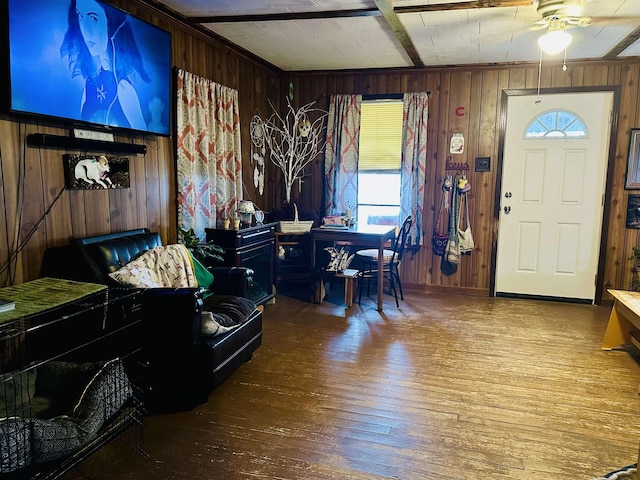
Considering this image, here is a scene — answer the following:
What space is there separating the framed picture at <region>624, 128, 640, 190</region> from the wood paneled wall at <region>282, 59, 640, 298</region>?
5 cm

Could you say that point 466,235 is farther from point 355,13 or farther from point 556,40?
point 355,13

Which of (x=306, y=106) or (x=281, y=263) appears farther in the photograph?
(x=306, y=106)

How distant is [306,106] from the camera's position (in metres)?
5.70

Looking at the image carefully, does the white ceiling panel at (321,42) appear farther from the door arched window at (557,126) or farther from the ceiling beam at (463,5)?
the door arched window at (557,126)

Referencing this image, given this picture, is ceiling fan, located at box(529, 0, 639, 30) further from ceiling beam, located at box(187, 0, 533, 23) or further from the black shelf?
the black shelf

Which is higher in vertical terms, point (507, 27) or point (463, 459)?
point (507, 27)

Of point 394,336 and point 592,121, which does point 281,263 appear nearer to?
point 394,336

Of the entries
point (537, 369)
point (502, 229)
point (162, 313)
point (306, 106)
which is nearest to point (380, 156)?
point (306, 106)

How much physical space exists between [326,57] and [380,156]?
1254 mm

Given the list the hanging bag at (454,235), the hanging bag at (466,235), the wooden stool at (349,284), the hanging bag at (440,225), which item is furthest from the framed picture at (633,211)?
the wooden stool at (349,284)

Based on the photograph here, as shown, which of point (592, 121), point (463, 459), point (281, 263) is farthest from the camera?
point (281, 263)

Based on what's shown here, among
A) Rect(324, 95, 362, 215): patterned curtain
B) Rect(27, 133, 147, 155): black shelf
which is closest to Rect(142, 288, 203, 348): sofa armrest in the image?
Rect(27, 133, 147, 155): black shelf

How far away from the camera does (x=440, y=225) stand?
5.40 metres

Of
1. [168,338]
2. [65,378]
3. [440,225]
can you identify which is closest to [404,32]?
[440,225]
